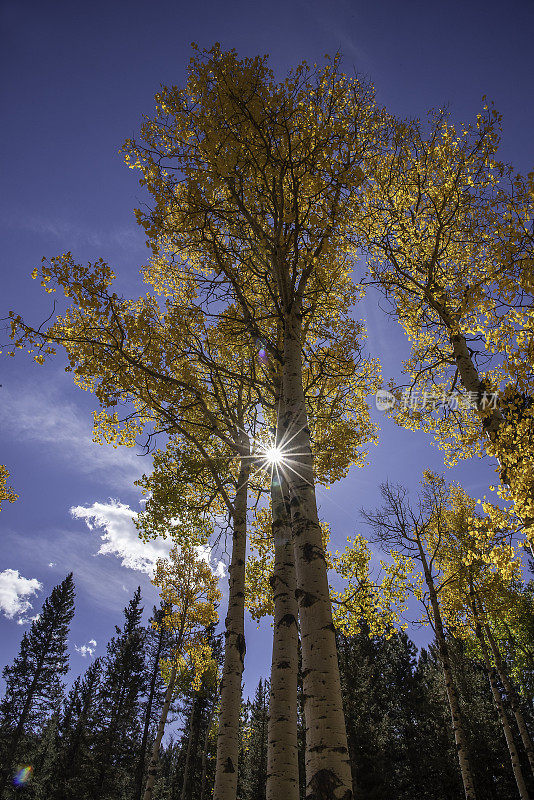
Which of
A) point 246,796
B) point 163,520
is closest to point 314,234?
point 163,520

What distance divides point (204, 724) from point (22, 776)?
1116 centimetres

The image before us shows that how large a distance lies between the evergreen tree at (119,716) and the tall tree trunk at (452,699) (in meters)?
19.6

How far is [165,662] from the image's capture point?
14508mm

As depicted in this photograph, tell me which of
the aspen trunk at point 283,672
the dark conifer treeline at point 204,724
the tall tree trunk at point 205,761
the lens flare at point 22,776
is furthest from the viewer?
the lens flare at point 22,776

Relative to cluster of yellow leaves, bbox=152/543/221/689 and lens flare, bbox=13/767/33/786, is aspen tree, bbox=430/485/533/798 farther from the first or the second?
lens flare, bbox=13/767/33/786

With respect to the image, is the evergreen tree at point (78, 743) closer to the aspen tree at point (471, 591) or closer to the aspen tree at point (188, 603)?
the aspen tree at point (188, 603)

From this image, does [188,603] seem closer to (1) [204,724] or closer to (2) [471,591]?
(2) [471,591]

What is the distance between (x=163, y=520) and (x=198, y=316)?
3938 millimetres

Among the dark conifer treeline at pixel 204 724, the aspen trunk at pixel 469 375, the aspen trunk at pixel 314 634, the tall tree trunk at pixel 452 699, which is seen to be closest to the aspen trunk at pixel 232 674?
the aspen trunk at pixel 314 634

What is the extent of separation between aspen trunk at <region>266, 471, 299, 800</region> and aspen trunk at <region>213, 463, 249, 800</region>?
43.9 inches

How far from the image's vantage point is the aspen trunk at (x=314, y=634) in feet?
8.22

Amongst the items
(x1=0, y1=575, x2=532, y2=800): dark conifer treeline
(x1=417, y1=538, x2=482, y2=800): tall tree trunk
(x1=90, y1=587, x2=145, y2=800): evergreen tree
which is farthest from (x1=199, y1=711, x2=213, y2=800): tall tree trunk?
(x1=417, y1=538, x2=482, y2=800): tall tree trunk

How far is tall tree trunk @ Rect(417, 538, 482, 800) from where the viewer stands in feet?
25.9

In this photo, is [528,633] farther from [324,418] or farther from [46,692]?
[46,692]
